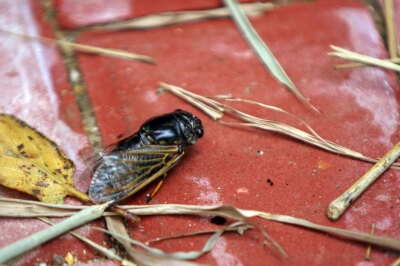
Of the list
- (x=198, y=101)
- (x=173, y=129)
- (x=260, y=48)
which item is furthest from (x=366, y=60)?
(x=173, y=129)

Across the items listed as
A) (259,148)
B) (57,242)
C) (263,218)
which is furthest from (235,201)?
(57,242)

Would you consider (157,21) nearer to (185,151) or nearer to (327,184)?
(185,151)

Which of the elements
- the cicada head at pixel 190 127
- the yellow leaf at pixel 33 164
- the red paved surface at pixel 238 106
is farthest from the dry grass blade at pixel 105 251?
the cicada head at pixel 190 127

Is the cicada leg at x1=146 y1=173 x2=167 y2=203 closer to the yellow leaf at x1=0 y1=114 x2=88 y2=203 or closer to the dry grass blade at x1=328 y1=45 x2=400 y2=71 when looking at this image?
the yellow leaf at x1=0 y1=114 x2=88 y2=203

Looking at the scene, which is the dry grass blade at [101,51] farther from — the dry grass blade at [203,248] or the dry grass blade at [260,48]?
the dry grass blade at [203,248]

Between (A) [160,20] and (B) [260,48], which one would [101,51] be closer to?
(A) [160,20]

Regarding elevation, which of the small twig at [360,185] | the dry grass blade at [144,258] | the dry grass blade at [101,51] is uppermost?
the dry grass blade at [101,51]
